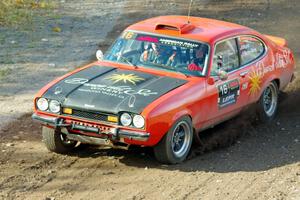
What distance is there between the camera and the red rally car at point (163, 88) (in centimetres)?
802

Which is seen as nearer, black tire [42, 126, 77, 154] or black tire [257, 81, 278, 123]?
black tire [42, 126, 77, 154]

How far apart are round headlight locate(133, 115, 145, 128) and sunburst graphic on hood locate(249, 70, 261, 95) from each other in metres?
2.56

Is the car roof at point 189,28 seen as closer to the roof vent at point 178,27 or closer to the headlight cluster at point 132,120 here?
the roof vent at point 178,27

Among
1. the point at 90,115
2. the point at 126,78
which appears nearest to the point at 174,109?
the point at 126,78

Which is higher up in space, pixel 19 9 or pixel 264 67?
pixel 264 67

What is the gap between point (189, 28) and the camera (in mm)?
9500

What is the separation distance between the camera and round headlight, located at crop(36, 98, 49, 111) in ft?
27.6

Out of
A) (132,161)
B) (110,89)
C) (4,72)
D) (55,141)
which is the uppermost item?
(110,89)

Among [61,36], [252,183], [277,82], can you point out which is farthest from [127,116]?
[61,36]

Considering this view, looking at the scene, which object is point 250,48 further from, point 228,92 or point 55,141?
point 55,141

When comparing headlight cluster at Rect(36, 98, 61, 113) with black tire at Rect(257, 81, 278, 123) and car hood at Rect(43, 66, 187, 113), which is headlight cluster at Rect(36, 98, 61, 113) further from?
black tire at Rect(257, 81, 278, 123)

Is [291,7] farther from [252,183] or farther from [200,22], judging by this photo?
[252,183]

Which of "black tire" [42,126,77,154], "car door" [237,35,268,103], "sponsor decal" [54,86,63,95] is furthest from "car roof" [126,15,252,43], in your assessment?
"black tire" [42,126,77,154]

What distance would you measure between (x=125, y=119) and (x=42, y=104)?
1.16m
